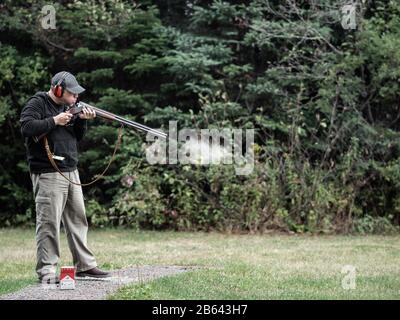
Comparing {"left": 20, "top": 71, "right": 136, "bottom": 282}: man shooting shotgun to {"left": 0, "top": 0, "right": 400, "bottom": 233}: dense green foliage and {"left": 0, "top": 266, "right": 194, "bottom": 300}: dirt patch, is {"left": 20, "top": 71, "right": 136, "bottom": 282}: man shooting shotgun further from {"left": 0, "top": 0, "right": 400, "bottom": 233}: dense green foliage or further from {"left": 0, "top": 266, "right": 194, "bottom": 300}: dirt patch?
{"left": 0, "top": 0, "right": 400, "bottom": 233}: dense green foliage

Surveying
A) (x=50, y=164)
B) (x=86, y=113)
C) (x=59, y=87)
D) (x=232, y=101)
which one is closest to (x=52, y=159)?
(x=50, y=164)

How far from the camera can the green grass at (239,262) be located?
6.48m

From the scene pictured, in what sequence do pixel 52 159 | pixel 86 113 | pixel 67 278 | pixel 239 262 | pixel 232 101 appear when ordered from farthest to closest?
pixel 232 101 → pixel 239 262 → pixel 86 113 → pixel 52 159 → pixel 67 278

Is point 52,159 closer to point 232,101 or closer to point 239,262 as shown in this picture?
point 239,262

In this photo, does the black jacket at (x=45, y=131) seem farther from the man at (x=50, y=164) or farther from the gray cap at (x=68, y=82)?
the gray cap at (x=68, y=82)

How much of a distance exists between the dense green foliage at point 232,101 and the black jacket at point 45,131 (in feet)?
18.8

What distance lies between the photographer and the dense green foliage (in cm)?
1245

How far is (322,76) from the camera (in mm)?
12797

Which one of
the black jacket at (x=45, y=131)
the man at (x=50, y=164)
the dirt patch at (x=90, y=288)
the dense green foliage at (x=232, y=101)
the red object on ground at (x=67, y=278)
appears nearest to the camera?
the dirt patch at (x=90, y=288)

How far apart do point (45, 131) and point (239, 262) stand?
10.9 feet

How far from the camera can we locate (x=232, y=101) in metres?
13.6

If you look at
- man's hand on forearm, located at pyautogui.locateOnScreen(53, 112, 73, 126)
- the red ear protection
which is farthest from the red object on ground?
the red ear protection

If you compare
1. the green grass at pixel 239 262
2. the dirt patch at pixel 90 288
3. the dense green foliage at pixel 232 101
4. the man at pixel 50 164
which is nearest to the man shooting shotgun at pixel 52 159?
the man at pixel 50 164
